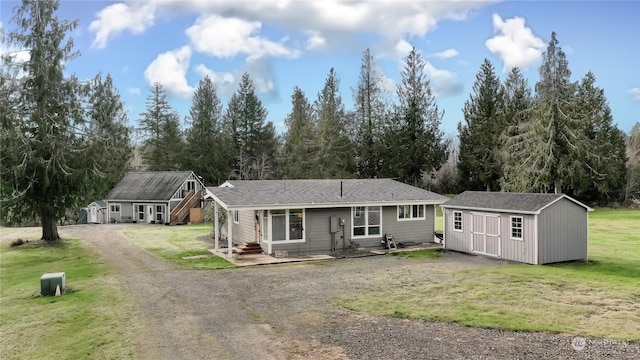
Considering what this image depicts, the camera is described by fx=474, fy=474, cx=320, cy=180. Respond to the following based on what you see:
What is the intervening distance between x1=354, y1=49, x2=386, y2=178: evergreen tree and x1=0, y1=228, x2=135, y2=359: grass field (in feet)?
119

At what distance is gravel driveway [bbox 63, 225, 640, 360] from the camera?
857 cm

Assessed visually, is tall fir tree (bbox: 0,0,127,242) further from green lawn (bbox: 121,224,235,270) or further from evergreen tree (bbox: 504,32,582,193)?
evergreen tree (bbox: 504,32,582,193)

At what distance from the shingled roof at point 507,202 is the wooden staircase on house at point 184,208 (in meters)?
25.9

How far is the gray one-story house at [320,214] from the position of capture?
20578 millimetres

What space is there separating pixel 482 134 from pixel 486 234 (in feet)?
105

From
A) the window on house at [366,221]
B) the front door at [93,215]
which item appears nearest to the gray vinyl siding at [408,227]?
the window on house at [366,221]

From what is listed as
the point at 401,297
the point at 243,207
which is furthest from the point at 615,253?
the point at 243,207

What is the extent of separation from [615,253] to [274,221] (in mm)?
15201

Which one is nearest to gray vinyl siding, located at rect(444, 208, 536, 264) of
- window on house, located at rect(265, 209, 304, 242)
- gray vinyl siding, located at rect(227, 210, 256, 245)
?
window on house, located at rect(265, 209, 304, 242)

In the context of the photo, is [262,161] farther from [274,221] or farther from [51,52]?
[274,221]

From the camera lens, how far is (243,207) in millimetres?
19562

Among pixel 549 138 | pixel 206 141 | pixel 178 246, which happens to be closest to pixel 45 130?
pixel 178 246

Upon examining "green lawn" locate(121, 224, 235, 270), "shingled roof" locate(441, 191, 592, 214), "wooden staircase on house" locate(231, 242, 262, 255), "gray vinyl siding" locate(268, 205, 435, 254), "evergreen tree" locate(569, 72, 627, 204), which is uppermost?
"evergreen tree" locate(569, 72, 627, 204)

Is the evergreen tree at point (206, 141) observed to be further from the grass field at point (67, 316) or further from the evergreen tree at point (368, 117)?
the grass field at point (67, 316)
